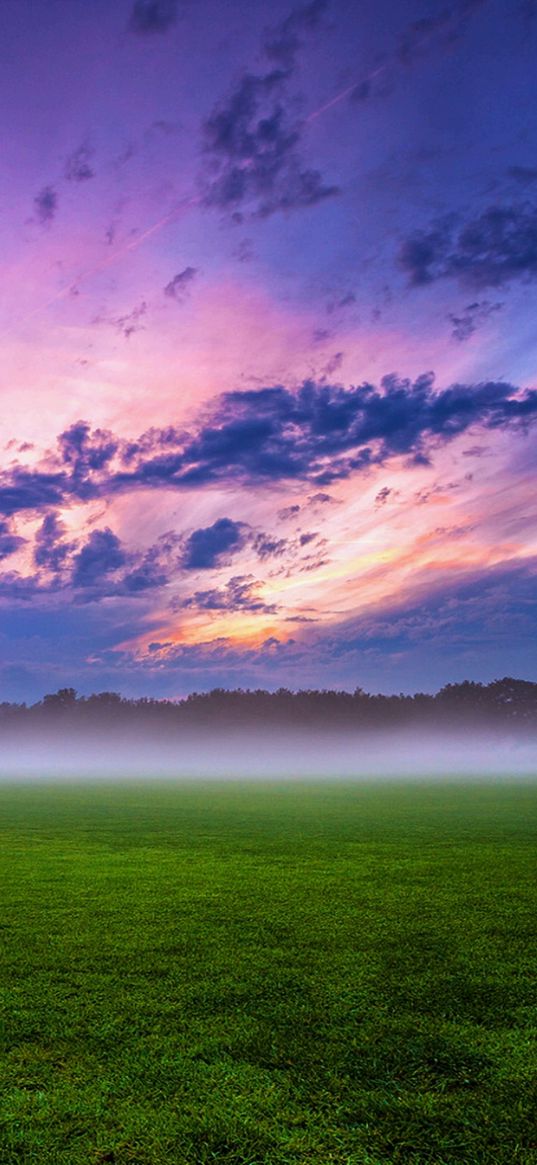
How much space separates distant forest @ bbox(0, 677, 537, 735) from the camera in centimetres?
11769

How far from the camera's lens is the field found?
3311 millimetres

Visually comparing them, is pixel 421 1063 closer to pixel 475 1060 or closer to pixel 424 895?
pixel 475 1060

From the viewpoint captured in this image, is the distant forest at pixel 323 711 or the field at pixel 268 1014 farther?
the distant forest at pixel 323 711

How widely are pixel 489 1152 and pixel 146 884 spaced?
7028 millimetres

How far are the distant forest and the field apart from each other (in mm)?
111744

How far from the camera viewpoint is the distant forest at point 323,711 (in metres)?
118

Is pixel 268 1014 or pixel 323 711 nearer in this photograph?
pixel 268 1014

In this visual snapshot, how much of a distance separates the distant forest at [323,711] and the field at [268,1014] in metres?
112

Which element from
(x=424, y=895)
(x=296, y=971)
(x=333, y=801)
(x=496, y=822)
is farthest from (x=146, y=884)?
(x=333, y=801)

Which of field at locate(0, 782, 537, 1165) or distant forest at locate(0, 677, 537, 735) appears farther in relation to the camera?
distant forest at locate(0, 677, 537, 735)

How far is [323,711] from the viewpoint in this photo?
403ft

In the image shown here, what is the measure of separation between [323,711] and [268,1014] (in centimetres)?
11997

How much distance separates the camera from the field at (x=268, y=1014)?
3.31 metres

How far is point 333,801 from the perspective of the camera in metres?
27.1
